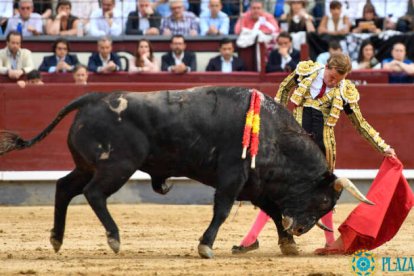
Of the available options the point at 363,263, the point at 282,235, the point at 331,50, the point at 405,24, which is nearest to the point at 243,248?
the point at 282,235

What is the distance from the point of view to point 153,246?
7848 millimetres

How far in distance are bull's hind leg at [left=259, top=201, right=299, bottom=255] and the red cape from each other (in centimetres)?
35

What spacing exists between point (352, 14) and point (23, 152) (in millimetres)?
4169

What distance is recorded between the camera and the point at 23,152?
11016mm

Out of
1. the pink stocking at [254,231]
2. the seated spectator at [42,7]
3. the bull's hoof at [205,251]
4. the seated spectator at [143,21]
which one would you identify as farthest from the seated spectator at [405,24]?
the bull's hoof at [205,251]

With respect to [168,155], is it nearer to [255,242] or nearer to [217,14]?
[255,242]

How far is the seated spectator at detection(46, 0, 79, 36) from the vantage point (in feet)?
40.6

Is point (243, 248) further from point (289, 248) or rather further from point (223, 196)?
point (223, 196)

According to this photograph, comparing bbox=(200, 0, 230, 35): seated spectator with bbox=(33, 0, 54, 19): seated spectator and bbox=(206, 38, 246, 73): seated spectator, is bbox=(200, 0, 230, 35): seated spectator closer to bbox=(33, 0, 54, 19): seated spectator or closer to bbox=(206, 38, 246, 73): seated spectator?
bbox=(206, 38, 246, 73): seated spectator

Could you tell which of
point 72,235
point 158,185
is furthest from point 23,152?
point 158,185

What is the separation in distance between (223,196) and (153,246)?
3.42 ft

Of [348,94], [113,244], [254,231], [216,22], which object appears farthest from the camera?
[216,22]

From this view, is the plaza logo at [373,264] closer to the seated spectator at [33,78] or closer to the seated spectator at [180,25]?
the seated spectator at [33,78]

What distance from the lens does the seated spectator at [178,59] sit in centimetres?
1180
